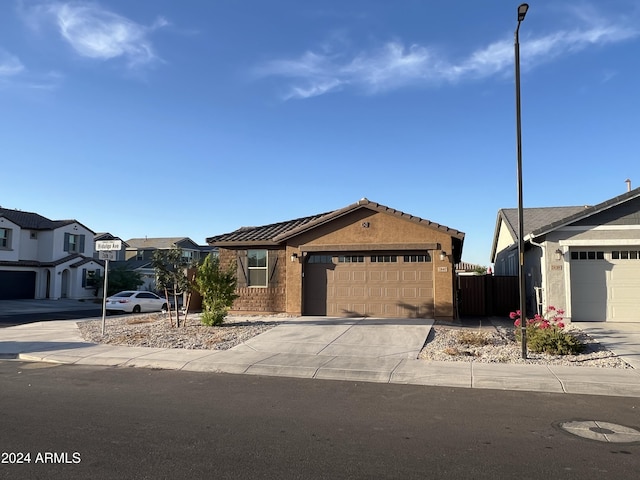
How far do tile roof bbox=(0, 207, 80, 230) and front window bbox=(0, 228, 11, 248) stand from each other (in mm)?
1041

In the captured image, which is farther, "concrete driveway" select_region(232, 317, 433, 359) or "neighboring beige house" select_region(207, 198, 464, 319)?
"neighboring beige house" select_region(207, 198, 464, 319)

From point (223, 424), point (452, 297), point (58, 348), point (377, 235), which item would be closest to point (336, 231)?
point (377, 235)

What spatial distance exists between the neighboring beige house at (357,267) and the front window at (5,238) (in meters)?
26.1

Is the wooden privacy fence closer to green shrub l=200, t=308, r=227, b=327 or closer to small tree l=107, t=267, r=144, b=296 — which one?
green shrub l=200, t=308, r=227, b=327

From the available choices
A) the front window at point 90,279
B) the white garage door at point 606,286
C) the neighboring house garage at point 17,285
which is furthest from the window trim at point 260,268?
the front window at point 90,279

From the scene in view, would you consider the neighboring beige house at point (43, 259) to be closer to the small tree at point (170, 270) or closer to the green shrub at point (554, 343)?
the small tree at point (170, 270)

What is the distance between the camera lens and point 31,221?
131 feet

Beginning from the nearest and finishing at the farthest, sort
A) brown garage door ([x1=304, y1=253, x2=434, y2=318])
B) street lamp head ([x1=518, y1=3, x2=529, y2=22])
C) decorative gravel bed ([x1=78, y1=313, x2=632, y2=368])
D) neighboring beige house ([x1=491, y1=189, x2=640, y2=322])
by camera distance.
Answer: street lamp head ([x1=518, y1=3, x2=529, y2=22]), decorative gravel bed ([x1=78, y1=313, x2=632, y2=368]), neighboring beige house ([x1=491, y1=189, x2=640, y2=322]), brown garage door ([x1=304, y1=253, x2=434, y2=318])

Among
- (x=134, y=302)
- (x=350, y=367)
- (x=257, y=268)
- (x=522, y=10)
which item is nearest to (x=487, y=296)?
(x=257, y=268)

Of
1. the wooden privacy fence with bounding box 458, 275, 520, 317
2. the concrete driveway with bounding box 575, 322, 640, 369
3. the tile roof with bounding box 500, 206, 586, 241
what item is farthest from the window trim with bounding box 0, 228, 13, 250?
the concrete driveway with bounding box 575, 322, 640, 369

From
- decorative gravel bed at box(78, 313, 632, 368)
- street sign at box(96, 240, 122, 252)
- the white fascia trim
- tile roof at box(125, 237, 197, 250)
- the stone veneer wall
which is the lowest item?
decorative gravel bed at box(78, 313, 632, 368)

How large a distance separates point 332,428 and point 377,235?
11.9 metres

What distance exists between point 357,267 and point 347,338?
194 inches

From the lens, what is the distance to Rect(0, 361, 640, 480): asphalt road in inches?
181
